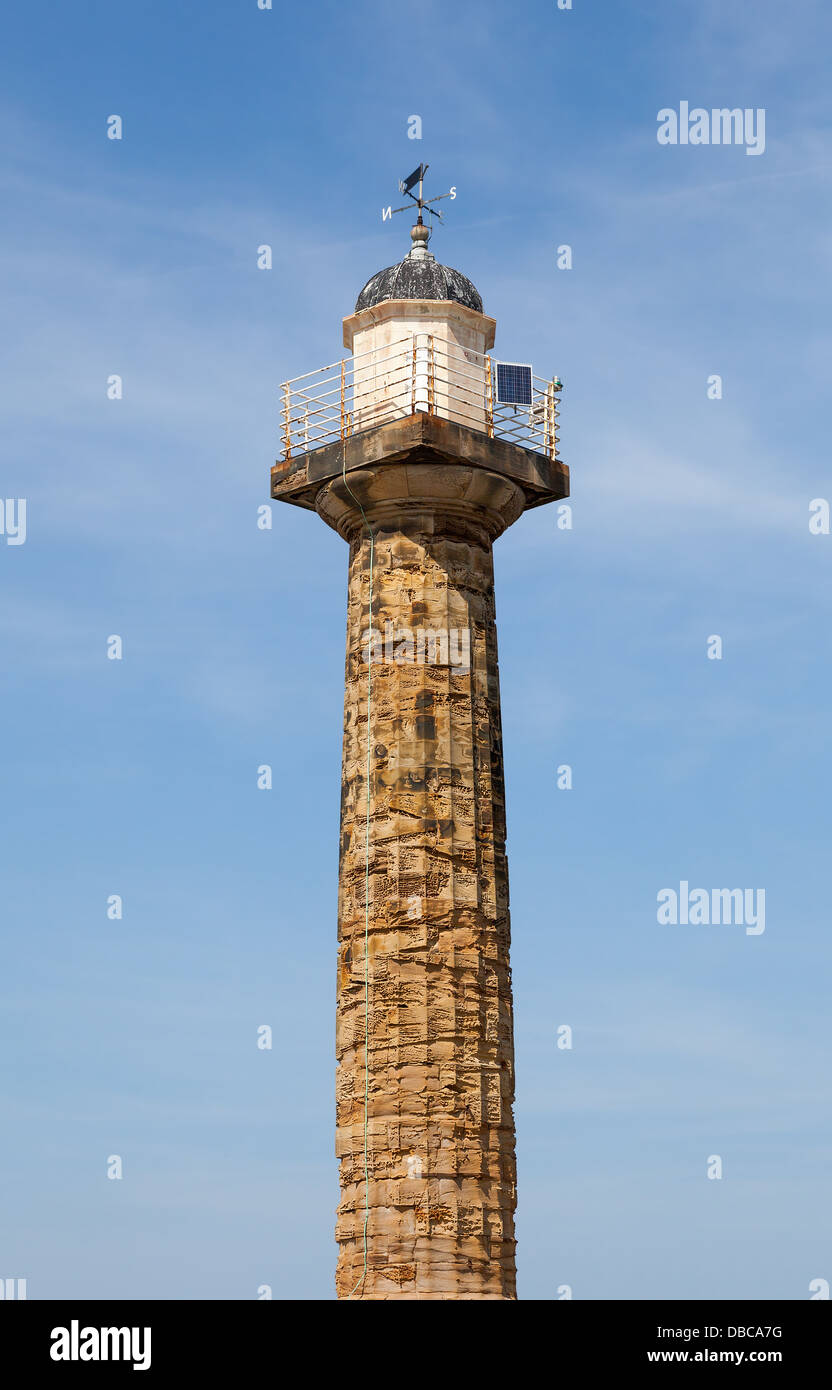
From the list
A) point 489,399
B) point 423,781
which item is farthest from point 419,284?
point 423,781

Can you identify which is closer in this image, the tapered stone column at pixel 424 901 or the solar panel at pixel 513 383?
the tapered stone column at pixel 424 901

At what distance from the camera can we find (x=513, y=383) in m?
38.2

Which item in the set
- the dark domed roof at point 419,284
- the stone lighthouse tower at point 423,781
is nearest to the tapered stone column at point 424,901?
the stone lighthouse tower at point 423,781

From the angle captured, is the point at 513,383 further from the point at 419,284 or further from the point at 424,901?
the point at 424,901

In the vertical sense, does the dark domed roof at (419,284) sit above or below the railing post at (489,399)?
above

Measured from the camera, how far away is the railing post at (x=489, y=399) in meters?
38.0

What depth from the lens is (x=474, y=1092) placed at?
34.7m

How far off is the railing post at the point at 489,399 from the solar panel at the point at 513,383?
0.59 feet

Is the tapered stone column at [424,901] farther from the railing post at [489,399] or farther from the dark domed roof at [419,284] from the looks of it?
the dark domed roof at [419,284]

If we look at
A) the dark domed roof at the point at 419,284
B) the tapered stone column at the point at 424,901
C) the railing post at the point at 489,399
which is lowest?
the tapered stone column at the point at 424,901

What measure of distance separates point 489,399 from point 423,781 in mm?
7441
